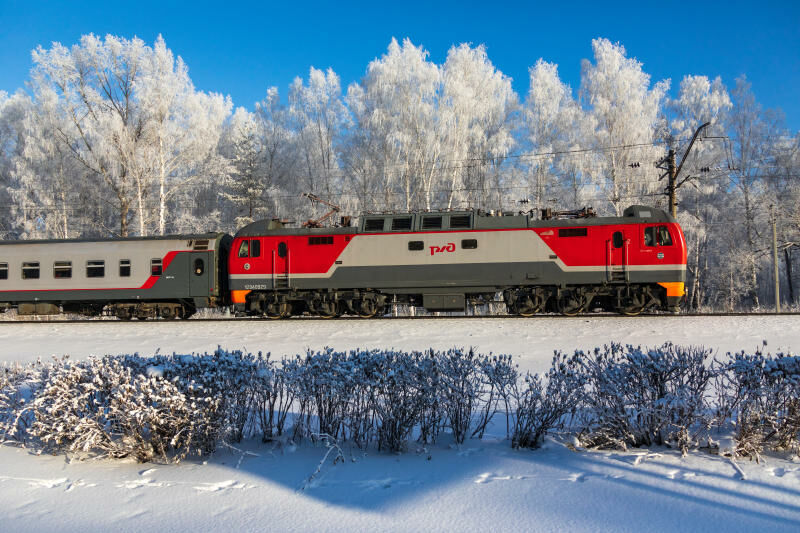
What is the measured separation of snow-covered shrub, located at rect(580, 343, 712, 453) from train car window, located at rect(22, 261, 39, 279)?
62.7 feet

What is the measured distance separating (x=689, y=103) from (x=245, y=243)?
37754mm

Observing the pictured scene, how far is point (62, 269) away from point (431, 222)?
12.9m

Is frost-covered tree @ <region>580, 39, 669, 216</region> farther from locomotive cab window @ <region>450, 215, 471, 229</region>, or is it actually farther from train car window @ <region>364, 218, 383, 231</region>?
train car window @ <region>364, 218, 383, 231</region>

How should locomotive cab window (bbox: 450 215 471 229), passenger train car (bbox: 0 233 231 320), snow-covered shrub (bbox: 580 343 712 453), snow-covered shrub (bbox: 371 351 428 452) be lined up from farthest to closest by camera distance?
passenger train car (bbox: 0 233 231 320) → locomotive cab window (bbox: 450 215 471 229) → snow-covered shrub (bbox: 371 351 428 452) → snow-covered shrub (bbox: 580 343 712 453)

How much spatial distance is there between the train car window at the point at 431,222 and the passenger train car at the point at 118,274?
287 inches

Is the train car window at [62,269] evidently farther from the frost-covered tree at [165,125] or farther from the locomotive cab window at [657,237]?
the locomotive cab window at [657,237]

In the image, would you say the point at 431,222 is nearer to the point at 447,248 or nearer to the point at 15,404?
the point at 447,248

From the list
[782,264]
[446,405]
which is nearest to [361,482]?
[446,405]

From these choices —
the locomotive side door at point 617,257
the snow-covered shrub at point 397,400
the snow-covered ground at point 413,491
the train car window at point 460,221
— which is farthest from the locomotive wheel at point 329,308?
the snow-covered shrub at point 397,400

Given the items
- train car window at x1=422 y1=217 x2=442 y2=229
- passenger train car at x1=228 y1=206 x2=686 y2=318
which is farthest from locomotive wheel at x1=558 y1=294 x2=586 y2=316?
train car window at x1=422 y1=217 x2=442 y2=229

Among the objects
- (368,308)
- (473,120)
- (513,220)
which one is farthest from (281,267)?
(473,120)

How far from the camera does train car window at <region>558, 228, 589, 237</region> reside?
14.8m

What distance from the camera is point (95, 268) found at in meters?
16.8

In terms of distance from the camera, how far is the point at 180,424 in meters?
4.34
